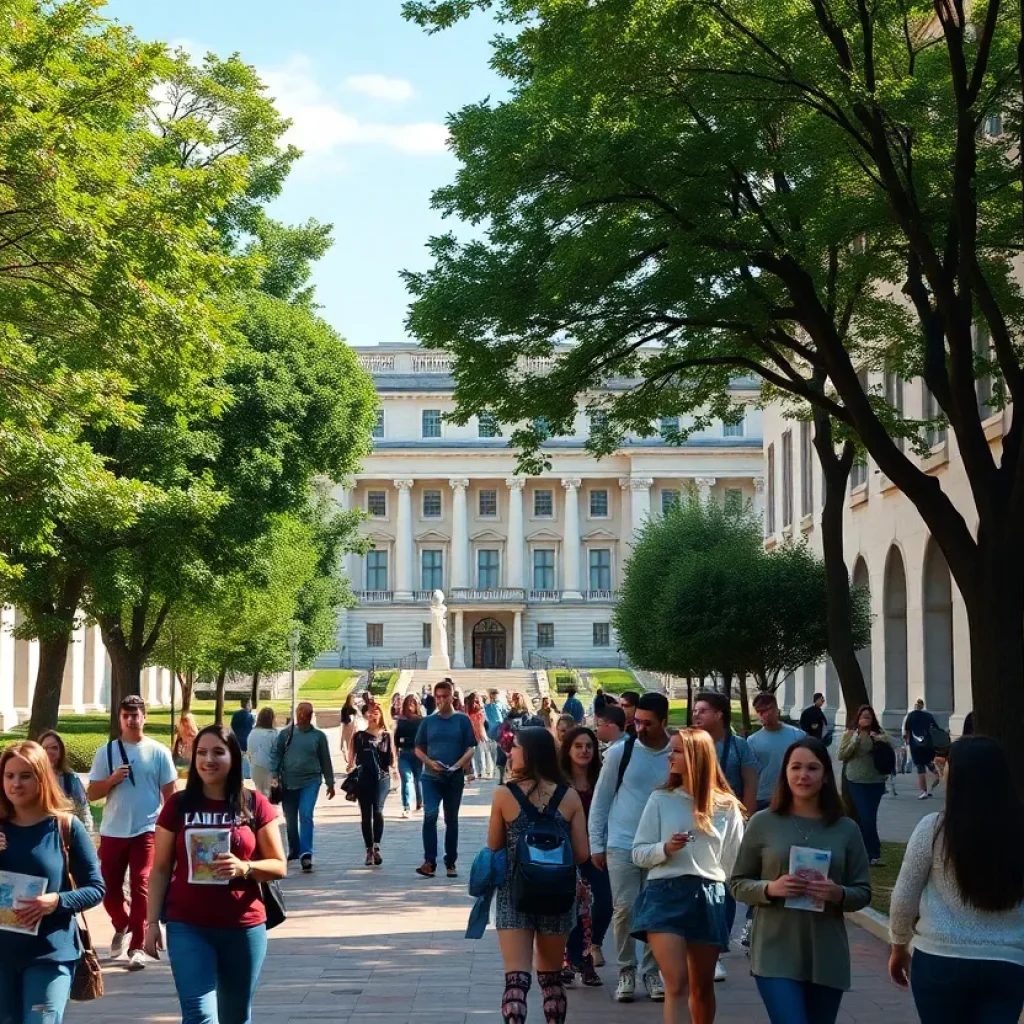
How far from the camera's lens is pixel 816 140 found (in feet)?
58.3

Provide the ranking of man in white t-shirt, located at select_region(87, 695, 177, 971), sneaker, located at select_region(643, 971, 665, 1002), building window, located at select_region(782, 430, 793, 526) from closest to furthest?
sneaker, located at select_region(643, 971, 665, 1002)
man in white t-shirt, located at select_region(87, 695, 177, 971)
building window, located at select_region(782, 430, 793, 526)

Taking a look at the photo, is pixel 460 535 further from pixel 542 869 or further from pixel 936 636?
pixel 542 869

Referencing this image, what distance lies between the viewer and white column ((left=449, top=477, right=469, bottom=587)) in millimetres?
Result: 101250

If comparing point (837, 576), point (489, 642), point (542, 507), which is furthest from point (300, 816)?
point (542, 507)

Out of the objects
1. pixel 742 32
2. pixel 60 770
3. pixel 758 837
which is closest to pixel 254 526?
pixel 742 32

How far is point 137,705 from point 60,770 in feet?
9.46

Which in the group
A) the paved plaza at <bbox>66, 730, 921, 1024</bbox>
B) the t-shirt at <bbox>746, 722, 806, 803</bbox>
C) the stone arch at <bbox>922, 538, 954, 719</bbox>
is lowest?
the paved plaza at <bbox>66, 730, 921, 1024</bbox>

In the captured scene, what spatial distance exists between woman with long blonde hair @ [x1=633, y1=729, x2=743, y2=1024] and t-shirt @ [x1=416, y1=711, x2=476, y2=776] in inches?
338

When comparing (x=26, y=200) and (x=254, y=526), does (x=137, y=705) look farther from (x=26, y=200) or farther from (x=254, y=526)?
(x=254, y=526)

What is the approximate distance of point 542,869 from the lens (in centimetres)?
781

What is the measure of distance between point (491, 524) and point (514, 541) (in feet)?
7.09

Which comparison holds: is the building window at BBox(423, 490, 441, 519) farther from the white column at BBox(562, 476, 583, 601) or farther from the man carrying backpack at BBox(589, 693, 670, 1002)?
A: the man carrying backpack at BBox(589, 693, 670, 1002)

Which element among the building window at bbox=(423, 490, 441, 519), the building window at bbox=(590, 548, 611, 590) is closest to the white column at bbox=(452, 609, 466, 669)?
the building window at bbox=(423, 490, 441, 519)

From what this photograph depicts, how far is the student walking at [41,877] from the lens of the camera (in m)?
6.53
